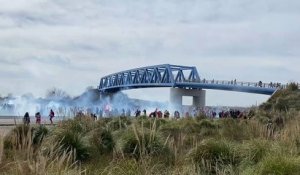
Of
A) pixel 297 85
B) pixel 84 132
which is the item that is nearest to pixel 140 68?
pixel 297 85

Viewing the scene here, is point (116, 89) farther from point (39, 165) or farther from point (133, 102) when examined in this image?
point (39, 165)

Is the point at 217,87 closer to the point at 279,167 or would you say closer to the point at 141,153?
the point at 141,153

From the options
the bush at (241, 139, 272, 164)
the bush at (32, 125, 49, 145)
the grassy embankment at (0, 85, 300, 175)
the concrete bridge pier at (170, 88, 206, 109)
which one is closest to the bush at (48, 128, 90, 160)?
the grassy embankment at (0, 85, 300, 175)

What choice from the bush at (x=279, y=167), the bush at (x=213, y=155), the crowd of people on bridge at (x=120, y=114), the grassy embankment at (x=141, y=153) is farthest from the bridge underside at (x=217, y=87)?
the bush at (x=279, y=167)

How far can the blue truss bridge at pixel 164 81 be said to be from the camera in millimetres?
68312

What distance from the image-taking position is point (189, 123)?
20266mm

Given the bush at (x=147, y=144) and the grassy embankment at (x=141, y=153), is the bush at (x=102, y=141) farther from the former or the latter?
the bush at (x=147, y=144)

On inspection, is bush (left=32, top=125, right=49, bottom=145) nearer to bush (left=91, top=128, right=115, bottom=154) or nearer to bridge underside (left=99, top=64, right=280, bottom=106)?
bush (left=91, top=128, right=115, bottom=154)

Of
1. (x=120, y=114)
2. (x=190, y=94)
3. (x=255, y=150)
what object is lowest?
(x=255, y=150)

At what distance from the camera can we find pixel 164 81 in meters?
94.6

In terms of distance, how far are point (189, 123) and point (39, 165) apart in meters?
15.5

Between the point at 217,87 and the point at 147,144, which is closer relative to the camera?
the point at 147,144

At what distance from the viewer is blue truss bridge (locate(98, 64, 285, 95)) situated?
224 feet

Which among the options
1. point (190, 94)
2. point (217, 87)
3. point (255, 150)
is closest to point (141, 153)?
point (255, 150)
